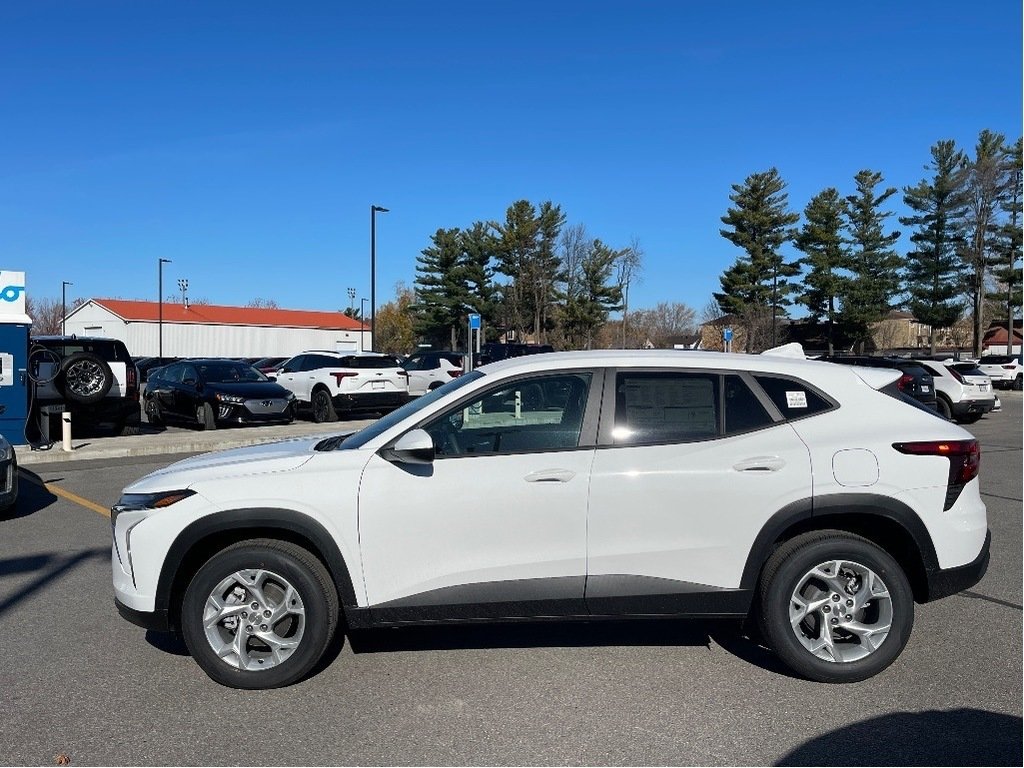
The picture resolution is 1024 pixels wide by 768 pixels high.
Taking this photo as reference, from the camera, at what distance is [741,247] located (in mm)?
57031

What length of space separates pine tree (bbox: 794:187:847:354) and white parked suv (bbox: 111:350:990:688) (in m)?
53.3

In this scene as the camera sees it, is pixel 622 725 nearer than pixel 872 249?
Yes

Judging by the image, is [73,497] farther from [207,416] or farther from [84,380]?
[207,416]

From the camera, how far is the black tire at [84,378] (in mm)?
13828

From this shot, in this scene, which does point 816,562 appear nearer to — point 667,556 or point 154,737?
point 667,556

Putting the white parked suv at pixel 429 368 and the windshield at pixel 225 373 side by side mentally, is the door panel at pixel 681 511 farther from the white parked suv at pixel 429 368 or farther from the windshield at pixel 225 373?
the white parked suv at pixel 429 368

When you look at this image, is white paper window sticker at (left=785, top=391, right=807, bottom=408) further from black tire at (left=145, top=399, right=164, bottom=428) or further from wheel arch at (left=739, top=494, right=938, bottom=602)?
black tire at (left=145, top=399, right=164, bottom=428)

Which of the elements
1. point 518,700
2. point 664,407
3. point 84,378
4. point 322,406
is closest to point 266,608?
point 518,700

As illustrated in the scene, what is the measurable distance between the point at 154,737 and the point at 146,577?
0.81 meters

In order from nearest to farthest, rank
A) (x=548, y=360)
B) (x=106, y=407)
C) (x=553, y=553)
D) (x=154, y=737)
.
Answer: (x=154, y=737) < (x=553, y=553) < (x=548, y=360) < (x=106, y=407)

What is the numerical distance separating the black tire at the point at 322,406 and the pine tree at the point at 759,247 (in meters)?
41.2

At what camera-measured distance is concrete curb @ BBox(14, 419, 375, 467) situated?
512 inches

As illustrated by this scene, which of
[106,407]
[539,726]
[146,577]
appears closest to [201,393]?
[106,407]

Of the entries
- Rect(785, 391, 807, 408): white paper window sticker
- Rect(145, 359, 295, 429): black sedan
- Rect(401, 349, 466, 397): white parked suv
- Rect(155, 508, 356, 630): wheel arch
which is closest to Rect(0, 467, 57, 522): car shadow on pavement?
Rect(155, 508, 356, 630): wheel arch
